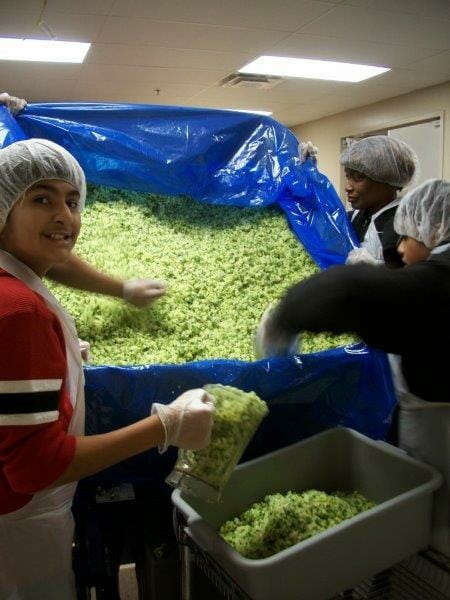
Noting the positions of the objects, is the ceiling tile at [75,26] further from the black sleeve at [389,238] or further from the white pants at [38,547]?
the white pants at [38,547]

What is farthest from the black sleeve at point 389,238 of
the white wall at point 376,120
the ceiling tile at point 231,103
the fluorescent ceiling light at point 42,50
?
the ceiling tile at point 231,103

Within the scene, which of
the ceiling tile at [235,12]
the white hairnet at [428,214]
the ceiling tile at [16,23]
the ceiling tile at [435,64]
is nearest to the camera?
the white hairnet at [428,214]

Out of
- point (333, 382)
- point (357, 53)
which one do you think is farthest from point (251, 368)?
point (357, 53)

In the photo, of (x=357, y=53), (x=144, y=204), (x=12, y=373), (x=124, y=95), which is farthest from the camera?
(x=124, y=95)

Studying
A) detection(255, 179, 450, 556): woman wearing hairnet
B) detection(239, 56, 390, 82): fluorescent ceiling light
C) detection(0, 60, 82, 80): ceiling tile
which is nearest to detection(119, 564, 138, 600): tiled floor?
detection(255, 179, 450, 556): woman wearing hairnet

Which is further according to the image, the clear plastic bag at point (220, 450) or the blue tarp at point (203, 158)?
the blue tarp at point (203, 158)

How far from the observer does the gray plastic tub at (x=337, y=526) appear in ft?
3.24

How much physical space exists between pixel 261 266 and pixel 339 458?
2.32ft

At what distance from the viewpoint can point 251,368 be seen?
1.31m

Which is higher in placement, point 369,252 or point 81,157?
point 81,157

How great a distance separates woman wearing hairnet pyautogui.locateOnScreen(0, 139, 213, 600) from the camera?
0.85m

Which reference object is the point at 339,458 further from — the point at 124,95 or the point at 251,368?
the point at 124,95

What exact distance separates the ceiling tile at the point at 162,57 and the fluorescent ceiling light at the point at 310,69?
9.1 inches

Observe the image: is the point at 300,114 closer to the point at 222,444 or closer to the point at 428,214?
the point at 428,214
